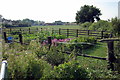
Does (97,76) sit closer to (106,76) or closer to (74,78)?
(106,76)

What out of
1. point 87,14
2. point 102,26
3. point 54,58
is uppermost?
point 87,14

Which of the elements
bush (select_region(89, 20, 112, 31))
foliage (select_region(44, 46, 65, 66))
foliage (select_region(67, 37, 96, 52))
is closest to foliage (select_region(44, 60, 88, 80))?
foliage (select_region(44, 46, 65, 66))

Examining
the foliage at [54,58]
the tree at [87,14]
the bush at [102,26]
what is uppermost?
the tree at [87,14]

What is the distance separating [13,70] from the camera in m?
2.88

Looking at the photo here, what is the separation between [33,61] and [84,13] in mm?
38116

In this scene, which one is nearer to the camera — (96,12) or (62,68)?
(62,68)

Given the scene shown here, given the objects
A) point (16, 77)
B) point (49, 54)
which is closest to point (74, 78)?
point (16, 77)

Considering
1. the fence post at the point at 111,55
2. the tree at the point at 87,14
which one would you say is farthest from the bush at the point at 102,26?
the tree at the point at 87,14

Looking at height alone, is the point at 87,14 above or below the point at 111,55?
above

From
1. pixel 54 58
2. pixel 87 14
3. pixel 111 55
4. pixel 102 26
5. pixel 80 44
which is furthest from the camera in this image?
pixel 87 14

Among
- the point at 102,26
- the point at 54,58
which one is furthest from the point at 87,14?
the point at 54,58

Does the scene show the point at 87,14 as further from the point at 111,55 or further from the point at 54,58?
the point at 111,55

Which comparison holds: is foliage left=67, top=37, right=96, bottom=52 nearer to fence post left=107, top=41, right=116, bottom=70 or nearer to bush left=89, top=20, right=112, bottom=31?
fence post left=107, top=41, right=116, bottom=70

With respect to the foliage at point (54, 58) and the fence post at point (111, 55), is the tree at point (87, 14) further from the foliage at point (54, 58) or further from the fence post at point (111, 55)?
the fence post at point (111, 55)
